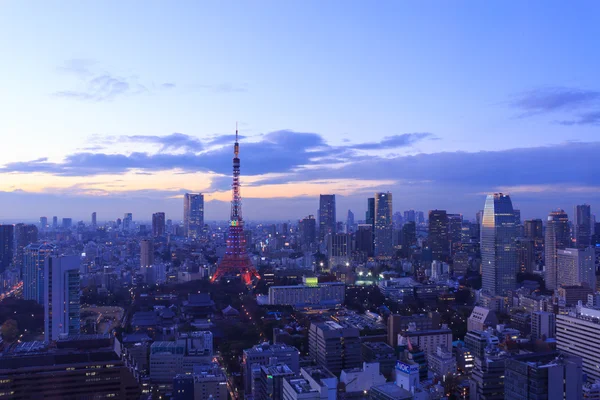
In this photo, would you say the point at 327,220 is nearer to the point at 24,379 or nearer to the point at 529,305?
the point at 529,305

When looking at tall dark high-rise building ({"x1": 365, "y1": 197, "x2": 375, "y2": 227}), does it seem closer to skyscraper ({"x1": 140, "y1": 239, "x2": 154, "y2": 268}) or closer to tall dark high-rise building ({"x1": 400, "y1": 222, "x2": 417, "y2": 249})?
tall dark high-rise building ({"x1": 400, "y1": 222, "x2": 417, "y2": 249})

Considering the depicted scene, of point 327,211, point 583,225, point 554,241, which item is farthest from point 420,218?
point 554,241

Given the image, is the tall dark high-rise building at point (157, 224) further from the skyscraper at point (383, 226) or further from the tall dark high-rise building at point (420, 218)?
the tall dark high-rise building at point (420, 218)

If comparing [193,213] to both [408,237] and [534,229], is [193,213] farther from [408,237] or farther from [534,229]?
[534,229]

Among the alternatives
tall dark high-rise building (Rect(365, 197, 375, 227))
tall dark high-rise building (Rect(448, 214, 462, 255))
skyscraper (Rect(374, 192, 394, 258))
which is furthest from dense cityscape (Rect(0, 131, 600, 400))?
tall dark high-rise building (Rect(365, 197, 375, 227))

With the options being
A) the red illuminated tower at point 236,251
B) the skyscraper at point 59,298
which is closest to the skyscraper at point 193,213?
the red illuminated tower at point 236,251

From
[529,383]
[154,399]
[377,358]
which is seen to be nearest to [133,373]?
[154,399]
